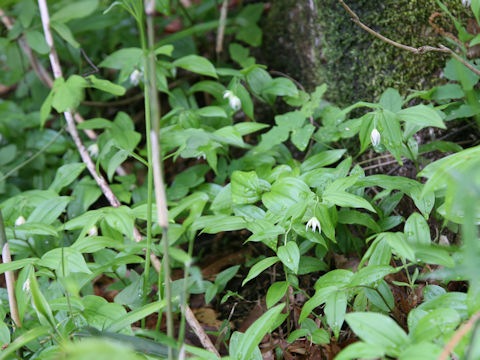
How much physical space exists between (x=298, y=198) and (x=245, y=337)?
0.57 m

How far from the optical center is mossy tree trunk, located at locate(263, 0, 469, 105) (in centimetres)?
197

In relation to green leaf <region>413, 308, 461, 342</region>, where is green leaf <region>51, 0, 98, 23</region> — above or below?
above

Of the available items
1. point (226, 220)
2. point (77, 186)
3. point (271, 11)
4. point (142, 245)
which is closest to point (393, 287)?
point (226, 220)

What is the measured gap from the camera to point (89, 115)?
9.89 feet

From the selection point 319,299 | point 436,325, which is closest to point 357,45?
point 319,299

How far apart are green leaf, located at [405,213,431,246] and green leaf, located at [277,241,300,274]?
37 cm

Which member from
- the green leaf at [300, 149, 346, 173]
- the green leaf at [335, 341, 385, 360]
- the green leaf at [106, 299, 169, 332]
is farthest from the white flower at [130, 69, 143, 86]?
the green leaf at [335, 341, 385, 360]

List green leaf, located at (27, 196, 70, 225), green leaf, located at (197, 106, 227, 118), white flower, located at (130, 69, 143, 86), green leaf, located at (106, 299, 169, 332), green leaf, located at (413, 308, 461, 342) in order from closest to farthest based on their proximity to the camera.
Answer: green leaf, located at (413, 308, 461, 342) < green leaf, located at (106, 299, 169, 332) < green leaf, located at (27, 196, 70, 225) < green leaf, located at (197, 106, 227, 118) < white flower, located at (130, 69, 143, 86)

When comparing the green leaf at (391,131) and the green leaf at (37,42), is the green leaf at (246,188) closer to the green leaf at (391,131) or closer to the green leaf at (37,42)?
the green leaf at (391,131)

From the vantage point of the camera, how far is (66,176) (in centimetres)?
216

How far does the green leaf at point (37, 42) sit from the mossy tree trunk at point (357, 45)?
1.31 metres

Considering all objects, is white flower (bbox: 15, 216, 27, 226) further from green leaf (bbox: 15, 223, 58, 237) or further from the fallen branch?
the fallen branch

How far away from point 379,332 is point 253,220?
0.69 meters

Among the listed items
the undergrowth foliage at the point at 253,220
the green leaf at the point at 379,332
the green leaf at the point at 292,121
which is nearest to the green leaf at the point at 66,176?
the undergrowth foliage at the point at 253,220
